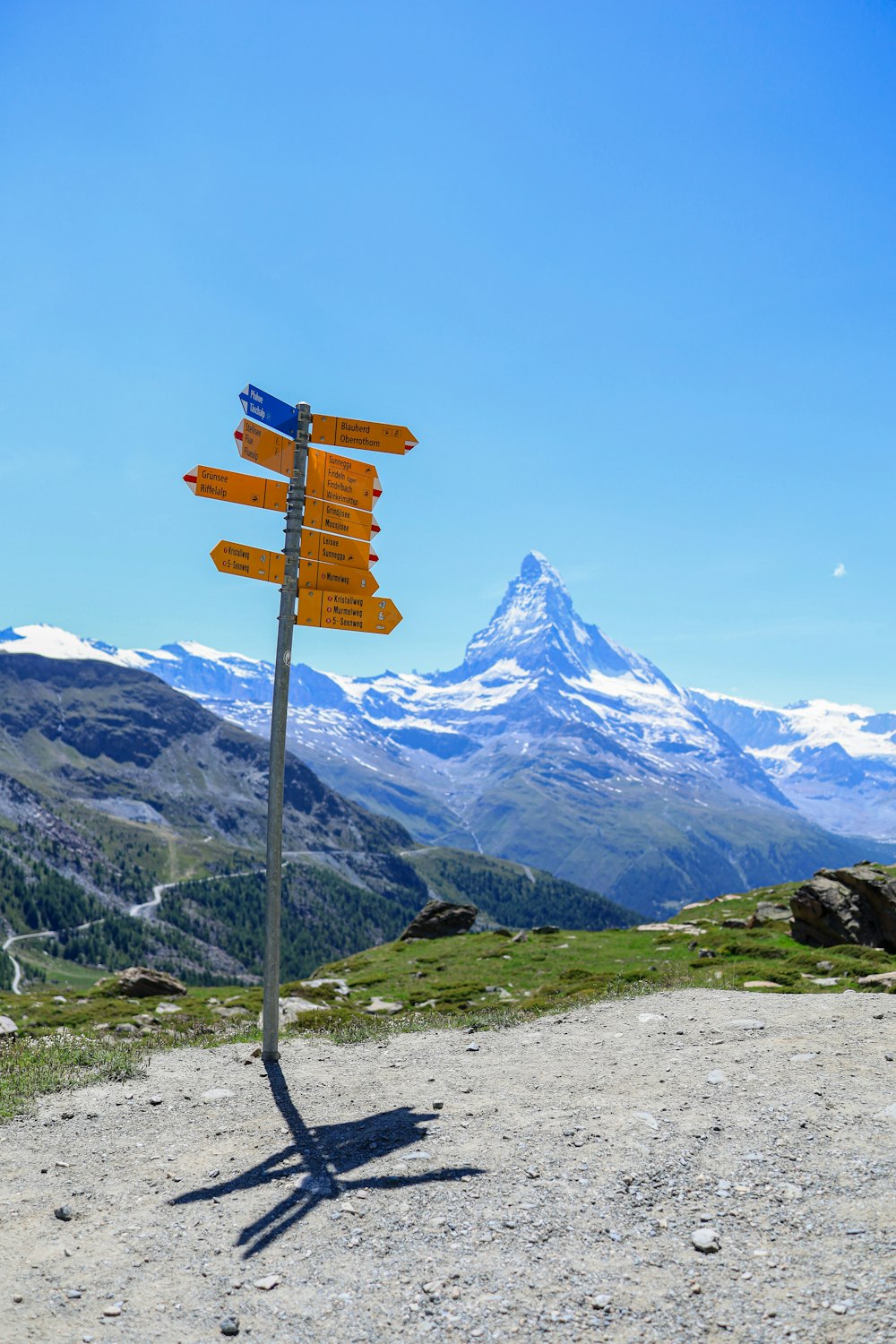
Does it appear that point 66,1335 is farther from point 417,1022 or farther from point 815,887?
point 815,887

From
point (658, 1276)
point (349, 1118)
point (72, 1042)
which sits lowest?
point (72, 1042)

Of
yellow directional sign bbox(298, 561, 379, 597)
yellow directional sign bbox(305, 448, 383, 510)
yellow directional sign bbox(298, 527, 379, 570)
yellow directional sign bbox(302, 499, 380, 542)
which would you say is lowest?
yellow directional sign bbox(298, 561, 379, 597)

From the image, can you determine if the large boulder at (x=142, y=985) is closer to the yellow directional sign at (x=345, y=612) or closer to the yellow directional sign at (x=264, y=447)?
the yellow directional sign at (x=345, y=612)

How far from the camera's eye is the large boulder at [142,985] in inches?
1307

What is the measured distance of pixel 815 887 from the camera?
30.0 meters

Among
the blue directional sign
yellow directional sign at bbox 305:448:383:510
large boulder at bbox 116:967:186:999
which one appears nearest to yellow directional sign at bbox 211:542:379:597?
yellow directional sign at bbox 305:448:383:510

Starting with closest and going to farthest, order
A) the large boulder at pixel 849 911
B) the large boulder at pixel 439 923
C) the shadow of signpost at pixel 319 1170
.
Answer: the shadow of signpost at pixel 319 1170 < the large boulder at pixel 849 911 < the large boulder at pixel 439 923

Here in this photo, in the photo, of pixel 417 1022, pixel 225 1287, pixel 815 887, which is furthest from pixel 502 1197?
pixel 815 887

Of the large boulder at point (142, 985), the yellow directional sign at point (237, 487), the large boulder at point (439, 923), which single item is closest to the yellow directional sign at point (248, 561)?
the yellow directional sign at point (237, 487)

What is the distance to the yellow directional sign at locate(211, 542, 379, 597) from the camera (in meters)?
16.4

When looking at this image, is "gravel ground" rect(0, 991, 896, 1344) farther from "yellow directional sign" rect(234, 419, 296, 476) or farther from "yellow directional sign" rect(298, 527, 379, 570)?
"yellow directional sign" rect(234, 419, 296, 476)

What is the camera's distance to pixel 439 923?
5138 cm

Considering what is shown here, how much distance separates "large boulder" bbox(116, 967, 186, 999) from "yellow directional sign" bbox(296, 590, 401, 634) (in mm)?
23125

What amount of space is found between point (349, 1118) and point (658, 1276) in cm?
643
